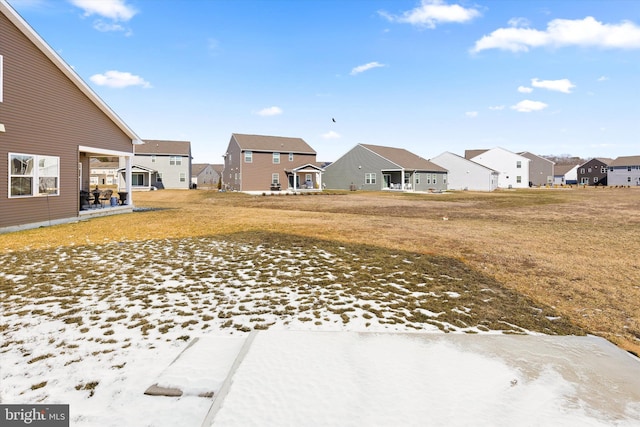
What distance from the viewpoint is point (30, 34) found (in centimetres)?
1307

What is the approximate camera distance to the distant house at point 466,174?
60.0 m

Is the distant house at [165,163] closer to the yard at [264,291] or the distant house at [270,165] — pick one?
the distant house at [270,165]

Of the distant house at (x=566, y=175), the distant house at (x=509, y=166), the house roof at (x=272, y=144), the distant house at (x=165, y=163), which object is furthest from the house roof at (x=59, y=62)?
the distant house at (x=566, y=175)

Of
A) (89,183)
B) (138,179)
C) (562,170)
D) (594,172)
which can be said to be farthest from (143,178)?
(562,170)

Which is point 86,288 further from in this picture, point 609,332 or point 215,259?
point 609,332

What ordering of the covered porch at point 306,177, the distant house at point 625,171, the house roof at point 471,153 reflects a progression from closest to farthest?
the covered porch at point 306,177, the house roof at point 471,153, the distant house at point 625,171

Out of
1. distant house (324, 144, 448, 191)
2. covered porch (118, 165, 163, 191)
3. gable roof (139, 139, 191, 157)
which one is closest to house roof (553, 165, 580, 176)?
distant house (324, 144, 448, 191)

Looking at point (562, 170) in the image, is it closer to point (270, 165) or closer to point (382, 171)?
point (382, 171)

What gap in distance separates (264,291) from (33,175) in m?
12.7

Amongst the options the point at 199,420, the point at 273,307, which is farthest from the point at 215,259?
the point at 199,420

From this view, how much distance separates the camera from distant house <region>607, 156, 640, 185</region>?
3206 inches

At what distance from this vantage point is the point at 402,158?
54.8 metres

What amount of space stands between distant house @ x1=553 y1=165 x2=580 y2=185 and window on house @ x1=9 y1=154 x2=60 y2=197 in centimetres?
12149

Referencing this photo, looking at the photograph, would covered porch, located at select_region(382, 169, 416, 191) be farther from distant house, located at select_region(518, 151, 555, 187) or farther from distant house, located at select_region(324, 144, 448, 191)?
distant house, located at select_region(518, 151, 555, 187)
